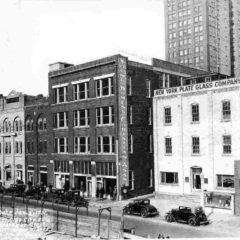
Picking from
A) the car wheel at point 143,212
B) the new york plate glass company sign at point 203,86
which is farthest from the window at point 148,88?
the car wheel at point 143,212

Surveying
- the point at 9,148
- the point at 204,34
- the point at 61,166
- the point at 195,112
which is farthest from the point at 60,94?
the point at 204,34

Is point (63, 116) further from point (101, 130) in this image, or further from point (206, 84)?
point (206, 84)

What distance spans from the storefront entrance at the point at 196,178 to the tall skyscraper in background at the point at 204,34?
7851 centimetres

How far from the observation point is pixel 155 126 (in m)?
44.8

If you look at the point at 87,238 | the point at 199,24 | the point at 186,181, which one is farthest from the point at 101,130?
the point at 199,24

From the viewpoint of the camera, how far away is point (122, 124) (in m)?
44.7

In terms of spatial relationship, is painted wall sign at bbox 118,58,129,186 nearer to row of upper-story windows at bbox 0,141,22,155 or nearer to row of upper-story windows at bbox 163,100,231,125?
row of upper-story windows at bbox 163,100,231,125

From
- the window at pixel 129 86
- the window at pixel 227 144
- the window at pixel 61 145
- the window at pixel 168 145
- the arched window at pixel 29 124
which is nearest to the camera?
Answer: the window at pixel 227 144

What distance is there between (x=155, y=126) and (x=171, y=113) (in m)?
2.53

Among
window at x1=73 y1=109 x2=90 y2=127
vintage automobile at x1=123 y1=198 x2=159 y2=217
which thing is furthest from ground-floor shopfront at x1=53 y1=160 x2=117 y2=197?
vintage automobile at x1=123 y1=198 x2=159 y2=217

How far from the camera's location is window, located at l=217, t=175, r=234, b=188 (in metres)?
38.2

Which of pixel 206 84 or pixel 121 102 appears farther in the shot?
pixel 121 102

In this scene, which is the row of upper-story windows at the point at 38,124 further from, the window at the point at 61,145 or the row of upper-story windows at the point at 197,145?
the row of upper-story windows at the point at 197,145

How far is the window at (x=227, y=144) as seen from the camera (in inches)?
1516
